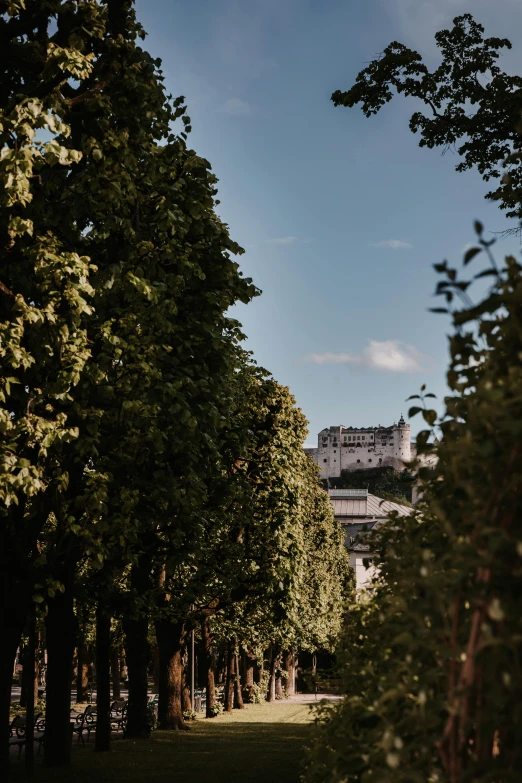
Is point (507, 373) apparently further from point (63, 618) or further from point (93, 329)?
point (63, 618)

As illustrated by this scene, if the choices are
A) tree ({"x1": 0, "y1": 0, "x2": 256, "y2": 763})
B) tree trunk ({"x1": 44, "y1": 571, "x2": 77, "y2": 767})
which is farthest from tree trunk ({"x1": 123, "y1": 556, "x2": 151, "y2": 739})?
tree ({"x1": 0, "y1": 0, "x2": 256, "y2": 763})

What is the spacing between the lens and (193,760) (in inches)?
843

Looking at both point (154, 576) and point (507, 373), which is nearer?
point (507, 373)

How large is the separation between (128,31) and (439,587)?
12799mm

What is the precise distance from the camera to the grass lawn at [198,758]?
58.6ft

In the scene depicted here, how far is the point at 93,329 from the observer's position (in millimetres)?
12875

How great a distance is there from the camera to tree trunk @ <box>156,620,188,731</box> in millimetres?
28844

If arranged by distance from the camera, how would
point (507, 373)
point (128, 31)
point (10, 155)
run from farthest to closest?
1. point (128, 31)
2. point (10, 155)
3. point (507, 373)

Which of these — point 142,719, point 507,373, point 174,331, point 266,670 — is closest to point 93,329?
point 174,331

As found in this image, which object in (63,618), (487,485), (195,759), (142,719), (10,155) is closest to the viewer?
(487,485)

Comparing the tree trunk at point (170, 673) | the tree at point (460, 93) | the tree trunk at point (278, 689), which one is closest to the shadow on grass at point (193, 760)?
the tree trunk at point (170, 673)

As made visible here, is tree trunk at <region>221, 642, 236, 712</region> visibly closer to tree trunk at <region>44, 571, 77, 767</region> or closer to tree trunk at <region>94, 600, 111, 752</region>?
tree trunk at <region>94, 600, 111, 752</region>

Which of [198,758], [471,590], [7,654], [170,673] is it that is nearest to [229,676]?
[170,673]

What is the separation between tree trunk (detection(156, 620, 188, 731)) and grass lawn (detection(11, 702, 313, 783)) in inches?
33.8
